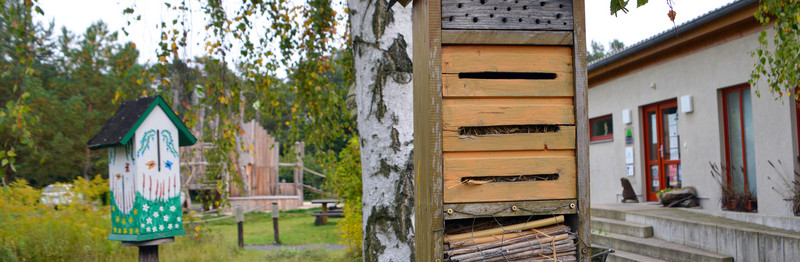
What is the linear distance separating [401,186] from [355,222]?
5.07 m

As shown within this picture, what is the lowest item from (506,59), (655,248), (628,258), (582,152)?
(628,258)

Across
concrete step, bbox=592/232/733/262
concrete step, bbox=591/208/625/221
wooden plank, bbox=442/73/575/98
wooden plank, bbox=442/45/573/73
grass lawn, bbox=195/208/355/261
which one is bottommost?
grass lawn, bbox=195/208/355/261

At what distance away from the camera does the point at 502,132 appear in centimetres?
251

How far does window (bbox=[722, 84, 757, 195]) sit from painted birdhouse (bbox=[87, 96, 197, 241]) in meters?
7.55

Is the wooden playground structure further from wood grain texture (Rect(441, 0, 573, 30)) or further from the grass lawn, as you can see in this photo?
wood grain texture (Rect(441, 0, 573, 30))

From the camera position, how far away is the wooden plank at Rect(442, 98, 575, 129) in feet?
8.00

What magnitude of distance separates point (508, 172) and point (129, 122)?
13.4ft

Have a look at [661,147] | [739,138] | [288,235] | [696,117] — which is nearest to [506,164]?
[739,138]

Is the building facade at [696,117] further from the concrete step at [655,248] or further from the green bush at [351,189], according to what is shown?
the green bush at [351,189]

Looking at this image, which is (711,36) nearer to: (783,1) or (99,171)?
(783,1)

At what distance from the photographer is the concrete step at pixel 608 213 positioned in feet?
32.6

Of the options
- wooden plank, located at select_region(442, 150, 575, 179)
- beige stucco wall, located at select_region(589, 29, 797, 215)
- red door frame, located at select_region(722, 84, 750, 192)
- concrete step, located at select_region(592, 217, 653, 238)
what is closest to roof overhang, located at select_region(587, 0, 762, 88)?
beige stucco wall, located at select_region(589, 29, 797, 215)

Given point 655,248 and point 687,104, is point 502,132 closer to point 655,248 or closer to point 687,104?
point 655,248

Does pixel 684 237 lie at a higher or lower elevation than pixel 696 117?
lower
